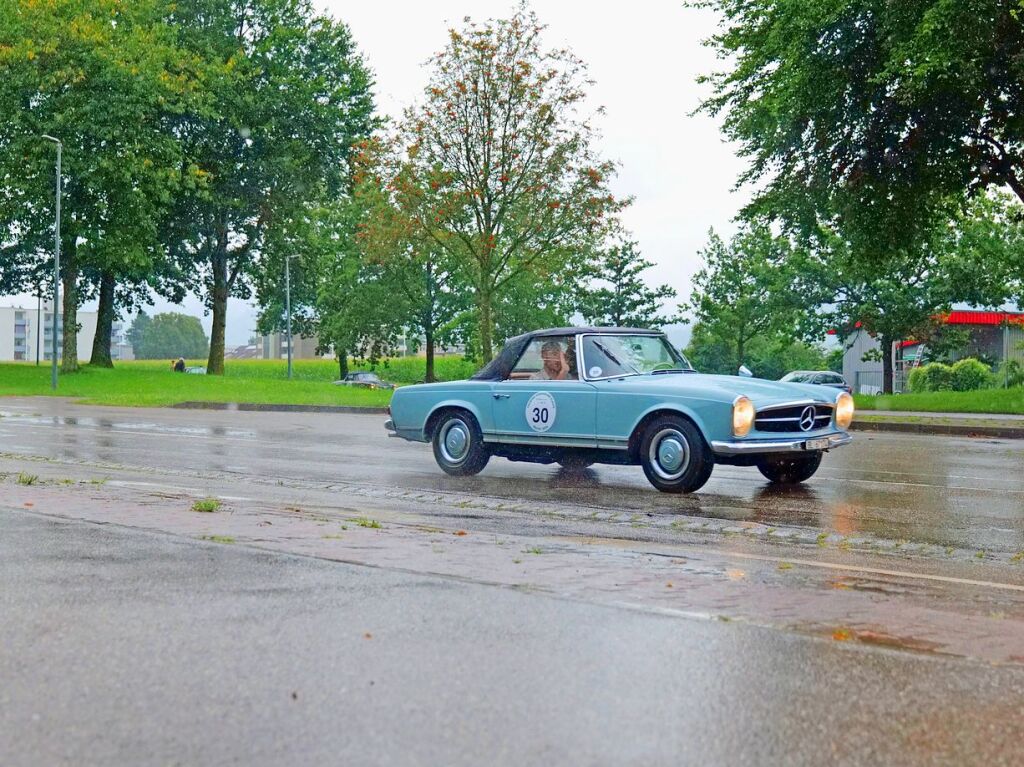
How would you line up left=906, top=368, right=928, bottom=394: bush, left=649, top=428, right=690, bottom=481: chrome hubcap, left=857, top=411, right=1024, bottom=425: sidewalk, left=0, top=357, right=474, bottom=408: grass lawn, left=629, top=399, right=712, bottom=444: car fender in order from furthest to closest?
1. left=906, top=368, right=928, bottom=394: bush
2. left=0, top=357, right=474, bottom=408: grass lawn
3. left=857, top=411, right=1024, bottom=425: sidewalk
4. left=649, top=428, right=690, bottom=481: chrome hubcap
5. left=629, top=399, right=712, bottom=444: car fender

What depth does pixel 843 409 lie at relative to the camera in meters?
11.9

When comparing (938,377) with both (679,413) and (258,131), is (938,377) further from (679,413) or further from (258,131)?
(679,413)

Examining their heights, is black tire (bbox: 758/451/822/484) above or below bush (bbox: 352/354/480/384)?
below

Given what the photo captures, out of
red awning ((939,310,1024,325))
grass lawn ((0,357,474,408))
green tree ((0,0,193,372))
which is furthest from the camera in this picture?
red awning ((939,310,1024,325))

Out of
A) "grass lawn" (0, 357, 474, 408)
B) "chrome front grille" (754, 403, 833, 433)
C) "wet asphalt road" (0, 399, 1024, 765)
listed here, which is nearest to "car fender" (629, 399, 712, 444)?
"chrome front grille" (754, 403, 833, 433)

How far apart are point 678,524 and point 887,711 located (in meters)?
5.21

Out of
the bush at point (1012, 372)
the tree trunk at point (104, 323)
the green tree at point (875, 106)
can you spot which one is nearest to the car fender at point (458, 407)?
the green tree at point (875, 106)

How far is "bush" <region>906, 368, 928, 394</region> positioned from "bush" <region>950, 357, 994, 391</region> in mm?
1242

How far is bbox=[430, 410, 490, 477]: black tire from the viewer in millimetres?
12922

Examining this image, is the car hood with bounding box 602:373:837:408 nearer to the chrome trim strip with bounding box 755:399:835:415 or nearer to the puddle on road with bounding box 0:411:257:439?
the chrome trim strip with bounding box 755:399:835:415

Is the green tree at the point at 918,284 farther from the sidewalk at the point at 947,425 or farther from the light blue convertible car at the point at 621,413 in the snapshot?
the light blue convertible car at the point at 621,413

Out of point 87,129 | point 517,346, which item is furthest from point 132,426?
point 87,129

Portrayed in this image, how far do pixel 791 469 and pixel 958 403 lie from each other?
850 inches

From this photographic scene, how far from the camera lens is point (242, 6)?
53.9 metres
